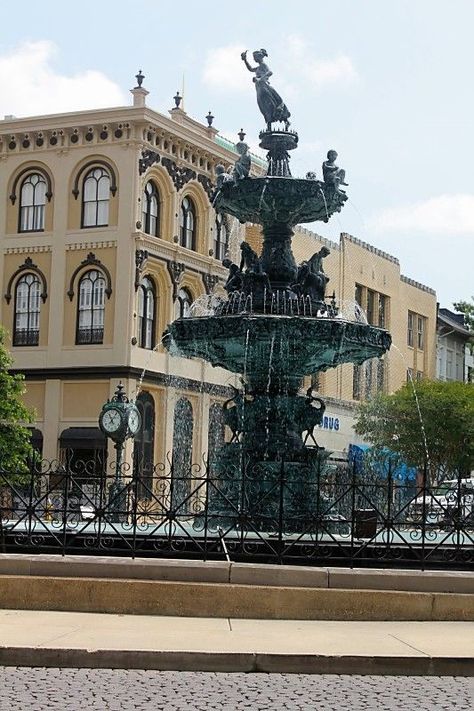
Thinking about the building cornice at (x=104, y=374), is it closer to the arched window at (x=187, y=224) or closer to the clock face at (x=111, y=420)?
the arched window at (x=187, y=224)

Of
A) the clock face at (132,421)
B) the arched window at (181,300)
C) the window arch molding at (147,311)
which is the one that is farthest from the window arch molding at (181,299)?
the clock face at (132,421)

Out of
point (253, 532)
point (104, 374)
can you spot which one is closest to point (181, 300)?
point (104, 374)

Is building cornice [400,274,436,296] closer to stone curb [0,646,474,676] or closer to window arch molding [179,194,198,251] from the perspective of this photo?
window arch molding [179,194,198,251]

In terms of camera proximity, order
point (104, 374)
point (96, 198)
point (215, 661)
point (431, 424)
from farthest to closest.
A: point (431, 424) → point (96, 198) → point (104, 374) → point (215, 661)

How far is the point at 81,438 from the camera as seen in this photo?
42.9m

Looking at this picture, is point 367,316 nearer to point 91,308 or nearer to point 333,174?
point 91,308

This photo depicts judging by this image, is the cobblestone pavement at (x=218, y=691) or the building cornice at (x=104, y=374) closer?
the cobblestone pavement at (x=218, y=691)

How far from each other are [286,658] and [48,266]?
36.2 metres

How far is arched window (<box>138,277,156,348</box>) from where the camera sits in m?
44.0

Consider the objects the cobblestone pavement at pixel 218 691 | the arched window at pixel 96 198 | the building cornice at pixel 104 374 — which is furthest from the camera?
the arched window at pixel 96 198

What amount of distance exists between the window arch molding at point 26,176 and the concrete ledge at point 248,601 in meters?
34.3

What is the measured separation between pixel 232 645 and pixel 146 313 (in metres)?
34.7

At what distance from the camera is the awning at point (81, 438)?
4259 centimetres

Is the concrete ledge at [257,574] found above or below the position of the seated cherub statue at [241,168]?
below
